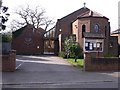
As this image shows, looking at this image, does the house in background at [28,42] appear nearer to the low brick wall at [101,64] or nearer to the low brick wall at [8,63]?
the low brick wall at [101,64]

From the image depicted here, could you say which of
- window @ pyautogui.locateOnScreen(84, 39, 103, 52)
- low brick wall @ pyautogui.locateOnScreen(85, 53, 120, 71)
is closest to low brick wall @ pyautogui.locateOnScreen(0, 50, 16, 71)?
low brick wall @ pyautogui.locateOnScreen(85, 53, 120, 71)

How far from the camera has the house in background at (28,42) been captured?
5416 cm

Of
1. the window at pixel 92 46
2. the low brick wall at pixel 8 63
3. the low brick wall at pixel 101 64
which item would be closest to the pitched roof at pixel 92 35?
the window at pixel 92 46

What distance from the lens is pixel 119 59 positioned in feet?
81.6

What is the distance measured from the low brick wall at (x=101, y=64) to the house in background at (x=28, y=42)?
30962 mm

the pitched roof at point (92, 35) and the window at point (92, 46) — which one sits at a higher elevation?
the pitched roof at point (92, 35)

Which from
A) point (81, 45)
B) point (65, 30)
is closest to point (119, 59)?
point (81, 45)

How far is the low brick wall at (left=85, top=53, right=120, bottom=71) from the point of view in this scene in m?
23.6

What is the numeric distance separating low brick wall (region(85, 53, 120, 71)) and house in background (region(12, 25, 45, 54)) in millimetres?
30962

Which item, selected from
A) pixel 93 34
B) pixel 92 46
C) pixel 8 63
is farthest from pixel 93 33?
pixel 8 63

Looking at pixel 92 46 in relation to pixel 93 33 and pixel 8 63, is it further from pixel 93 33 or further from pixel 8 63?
pixel 8 63

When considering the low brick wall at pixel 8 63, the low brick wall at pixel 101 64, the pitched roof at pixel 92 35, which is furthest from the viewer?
the pitched roof at pixel 92 35

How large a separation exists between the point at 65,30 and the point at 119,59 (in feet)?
107

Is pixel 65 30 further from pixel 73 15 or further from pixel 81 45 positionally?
pixel 81 45
